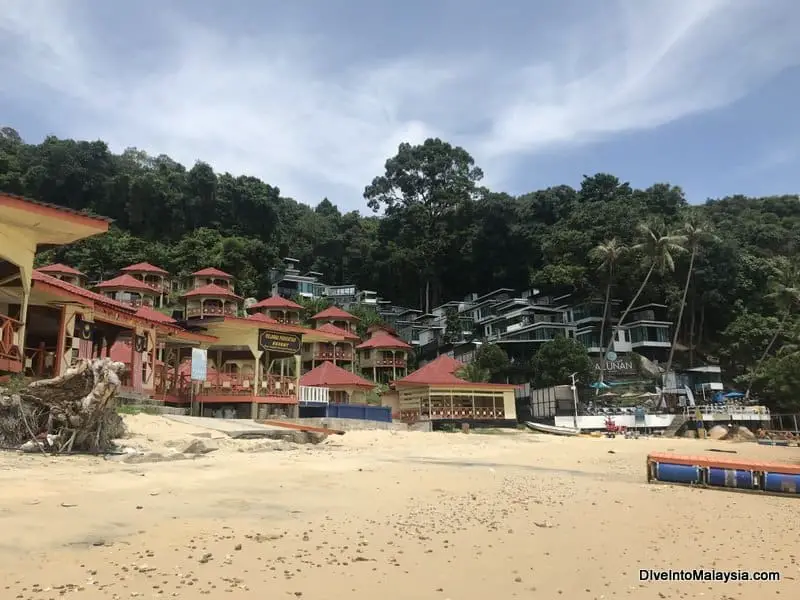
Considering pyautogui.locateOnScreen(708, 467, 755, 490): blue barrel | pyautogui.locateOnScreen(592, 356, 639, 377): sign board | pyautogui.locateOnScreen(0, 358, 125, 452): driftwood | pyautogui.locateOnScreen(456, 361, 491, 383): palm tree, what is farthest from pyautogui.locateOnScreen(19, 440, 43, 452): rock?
pyautogui.locateOnScreen(592, 356, 639, 377): sign board

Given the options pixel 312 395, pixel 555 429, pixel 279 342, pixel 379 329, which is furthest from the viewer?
pixel 379 329

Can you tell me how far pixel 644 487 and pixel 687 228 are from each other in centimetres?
5621

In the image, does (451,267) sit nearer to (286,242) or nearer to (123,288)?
(286,242)

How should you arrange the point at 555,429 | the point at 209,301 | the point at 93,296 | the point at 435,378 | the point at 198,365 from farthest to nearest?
1. the point at 209,301
2. the point at 555,429
3. the point at 435,378
4. the point at 198,365
5. the point at 93,296

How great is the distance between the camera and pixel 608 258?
63.1 metres

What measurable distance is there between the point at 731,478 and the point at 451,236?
7058cm

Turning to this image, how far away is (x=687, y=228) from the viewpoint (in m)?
62.9

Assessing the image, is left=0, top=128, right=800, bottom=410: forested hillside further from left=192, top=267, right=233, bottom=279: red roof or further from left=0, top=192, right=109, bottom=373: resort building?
left=0, top=192, right=109, bottom=373: resort building

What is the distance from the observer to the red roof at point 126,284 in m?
56.8

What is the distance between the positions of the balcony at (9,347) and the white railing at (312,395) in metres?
17.3

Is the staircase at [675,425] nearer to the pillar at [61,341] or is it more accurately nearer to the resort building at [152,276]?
the pillar at [61,341]

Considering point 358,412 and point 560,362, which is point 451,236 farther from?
point 358,412

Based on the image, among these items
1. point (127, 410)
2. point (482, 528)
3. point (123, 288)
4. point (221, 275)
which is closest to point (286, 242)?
point (221, 275)

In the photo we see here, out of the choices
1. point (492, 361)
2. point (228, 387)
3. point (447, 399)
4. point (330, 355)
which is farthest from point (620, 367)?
point (228, 387)
